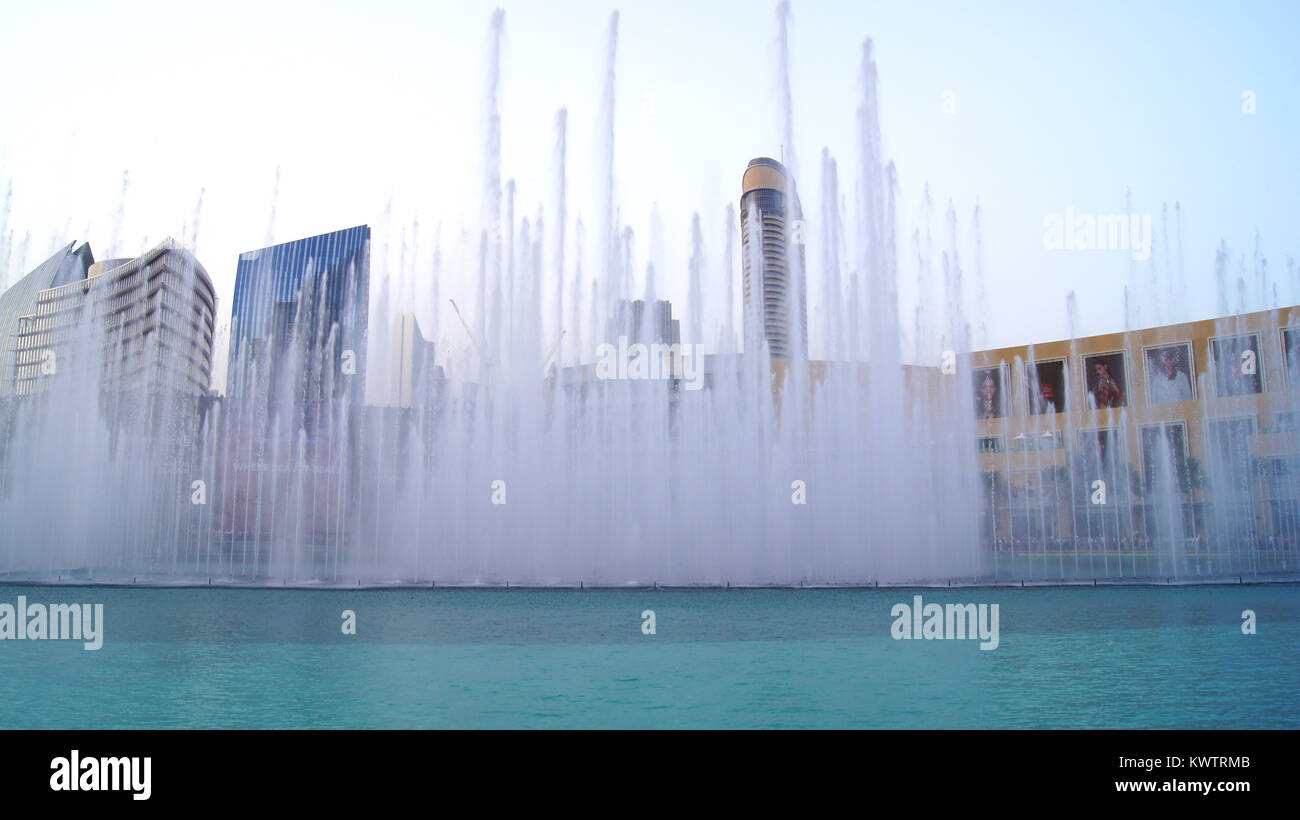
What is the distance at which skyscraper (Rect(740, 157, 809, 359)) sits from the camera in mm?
24312

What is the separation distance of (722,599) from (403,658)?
8.28 metres

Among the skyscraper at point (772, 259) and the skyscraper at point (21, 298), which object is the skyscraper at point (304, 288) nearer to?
the skyscraper at point (21, 298)

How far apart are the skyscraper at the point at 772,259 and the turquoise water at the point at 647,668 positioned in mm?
10323

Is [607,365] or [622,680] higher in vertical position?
[607,365]

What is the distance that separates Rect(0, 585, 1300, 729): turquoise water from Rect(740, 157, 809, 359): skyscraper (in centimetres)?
1032

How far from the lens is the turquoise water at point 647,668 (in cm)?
758

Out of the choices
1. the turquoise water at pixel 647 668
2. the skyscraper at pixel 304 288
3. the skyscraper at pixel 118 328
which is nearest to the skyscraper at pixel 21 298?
the skyscraper at pixel 118 328

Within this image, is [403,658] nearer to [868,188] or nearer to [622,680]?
[622,680]

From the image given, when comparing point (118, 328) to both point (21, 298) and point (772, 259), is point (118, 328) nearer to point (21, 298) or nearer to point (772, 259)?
point (21, 298)

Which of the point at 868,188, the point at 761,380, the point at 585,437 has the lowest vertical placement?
the point at 585,437

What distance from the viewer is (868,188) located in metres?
23.5

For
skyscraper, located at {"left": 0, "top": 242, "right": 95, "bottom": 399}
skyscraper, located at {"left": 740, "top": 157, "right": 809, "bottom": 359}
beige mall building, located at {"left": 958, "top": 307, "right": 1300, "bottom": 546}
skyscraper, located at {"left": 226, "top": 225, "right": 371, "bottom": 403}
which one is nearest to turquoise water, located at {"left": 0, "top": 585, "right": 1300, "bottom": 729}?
skyscraper, located at {"left": 740, "top": 157, "right": 809, "bottom": 359}
